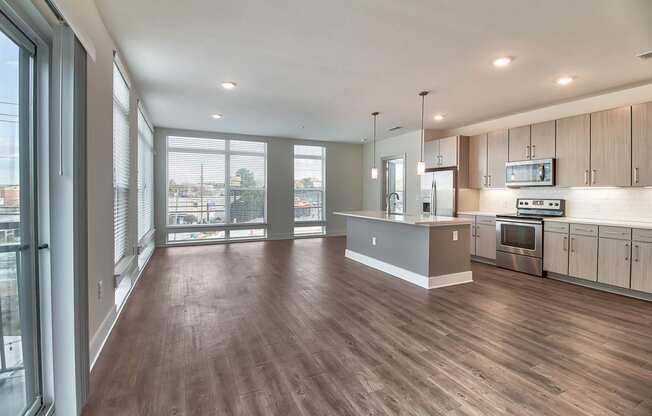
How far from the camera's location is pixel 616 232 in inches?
155

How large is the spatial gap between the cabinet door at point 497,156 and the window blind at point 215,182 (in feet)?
17.3

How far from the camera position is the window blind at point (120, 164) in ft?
10.7

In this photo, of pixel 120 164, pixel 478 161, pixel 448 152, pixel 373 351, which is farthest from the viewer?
pixel 448 152

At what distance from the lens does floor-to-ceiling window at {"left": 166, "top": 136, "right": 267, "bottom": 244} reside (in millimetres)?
7367

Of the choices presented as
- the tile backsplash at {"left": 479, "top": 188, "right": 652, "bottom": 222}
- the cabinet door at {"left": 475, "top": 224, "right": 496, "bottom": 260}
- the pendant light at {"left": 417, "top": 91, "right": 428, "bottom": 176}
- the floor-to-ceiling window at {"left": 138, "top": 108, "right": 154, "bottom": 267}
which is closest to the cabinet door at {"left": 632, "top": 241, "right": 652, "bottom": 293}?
the tile backsplash at {"left": 479, "top": 188, "right": 652, "bottom": 222}

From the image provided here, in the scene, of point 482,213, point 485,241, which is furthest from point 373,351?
point 482,213

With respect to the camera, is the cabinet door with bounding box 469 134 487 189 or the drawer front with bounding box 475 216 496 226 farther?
the cabinet door with bounding box 469 134 487 189

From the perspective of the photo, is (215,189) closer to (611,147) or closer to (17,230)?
(17,230)

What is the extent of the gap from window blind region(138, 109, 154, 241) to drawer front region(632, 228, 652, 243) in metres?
6.78

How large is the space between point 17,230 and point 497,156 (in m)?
6.31

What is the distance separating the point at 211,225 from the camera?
7711 mm

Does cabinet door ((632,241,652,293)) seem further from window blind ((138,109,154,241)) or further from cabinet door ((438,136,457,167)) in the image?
window blind ((138,109,154,241))

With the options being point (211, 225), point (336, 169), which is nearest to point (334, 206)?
point (336, 169)

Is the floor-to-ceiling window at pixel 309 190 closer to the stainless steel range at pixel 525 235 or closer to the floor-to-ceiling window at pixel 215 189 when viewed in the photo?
the floor-to-ceiling window at pixel 215 189
